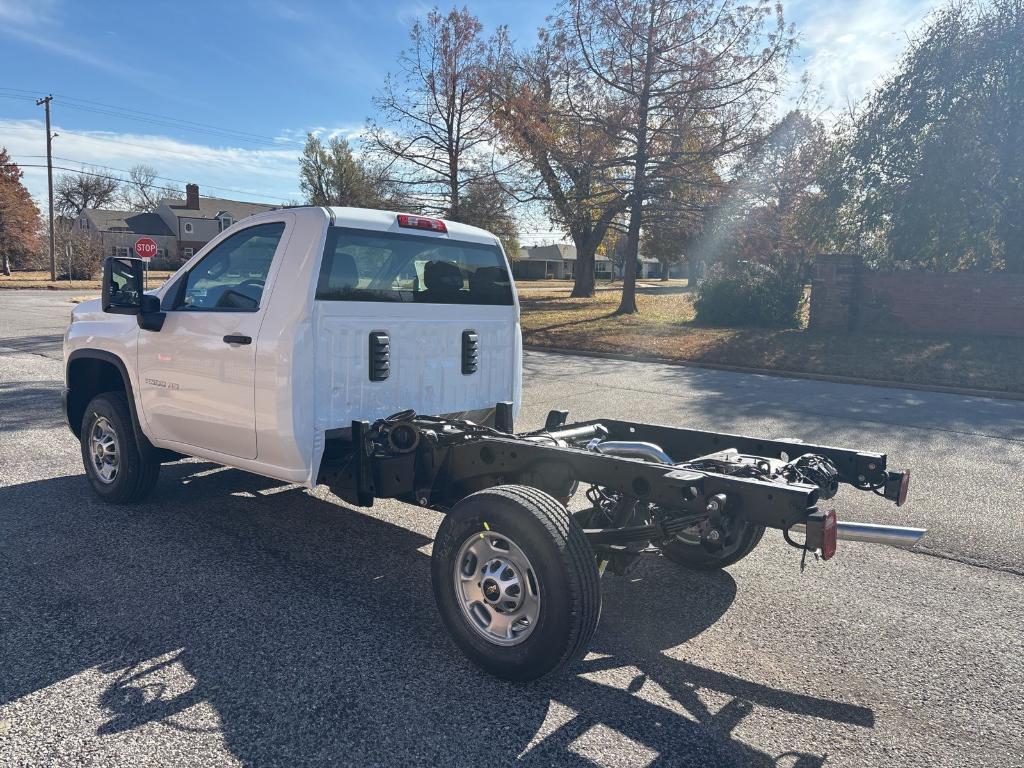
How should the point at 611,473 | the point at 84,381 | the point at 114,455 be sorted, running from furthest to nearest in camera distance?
the point at 84,381 → the point at 114,455 → the point at 611,473

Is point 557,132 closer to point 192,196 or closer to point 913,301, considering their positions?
point 913,301

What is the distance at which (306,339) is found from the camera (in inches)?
167

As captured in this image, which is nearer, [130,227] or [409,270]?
[409,270]

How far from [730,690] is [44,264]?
71575mm

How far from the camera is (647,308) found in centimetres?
2889

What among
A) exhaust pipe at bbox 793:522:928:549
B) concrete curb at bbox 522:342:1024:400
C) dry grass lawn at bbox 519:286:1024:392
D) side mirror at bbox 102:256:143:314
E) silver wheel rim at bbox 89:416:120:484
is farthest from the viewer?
dry grass lawn at bbox 519:286:1024:392

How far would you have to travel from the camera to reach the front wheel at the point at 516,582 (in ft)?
10.3

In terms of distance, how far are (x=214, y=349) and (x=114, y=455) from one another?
1608 millimetres

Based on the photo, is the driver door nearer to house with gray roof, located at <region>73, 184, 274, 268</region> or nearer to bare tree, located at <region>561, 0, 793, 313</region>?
bare tree, located at <region>561, 0, 793, 313</region>

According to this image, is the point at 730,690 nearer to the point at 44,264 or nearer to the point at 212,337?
the point at 212,337

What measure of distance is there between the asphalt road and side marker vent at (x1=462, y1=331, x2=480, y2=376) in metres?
1.18

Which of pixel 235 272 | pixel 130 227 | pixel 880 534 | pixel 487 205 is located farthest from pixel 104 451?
pixel 130 227

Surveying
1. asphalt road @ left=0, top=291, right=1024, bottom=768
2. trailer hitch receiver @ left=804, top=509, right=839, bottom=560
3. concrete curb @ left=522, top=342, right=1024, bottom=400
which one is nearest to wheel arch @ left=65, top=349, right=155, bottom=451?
asphalt road @ left=0, top=291, right=1024, bottom=768

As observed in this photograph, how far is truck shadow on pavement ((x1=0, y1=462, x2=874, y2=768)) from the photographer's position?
116 inches
